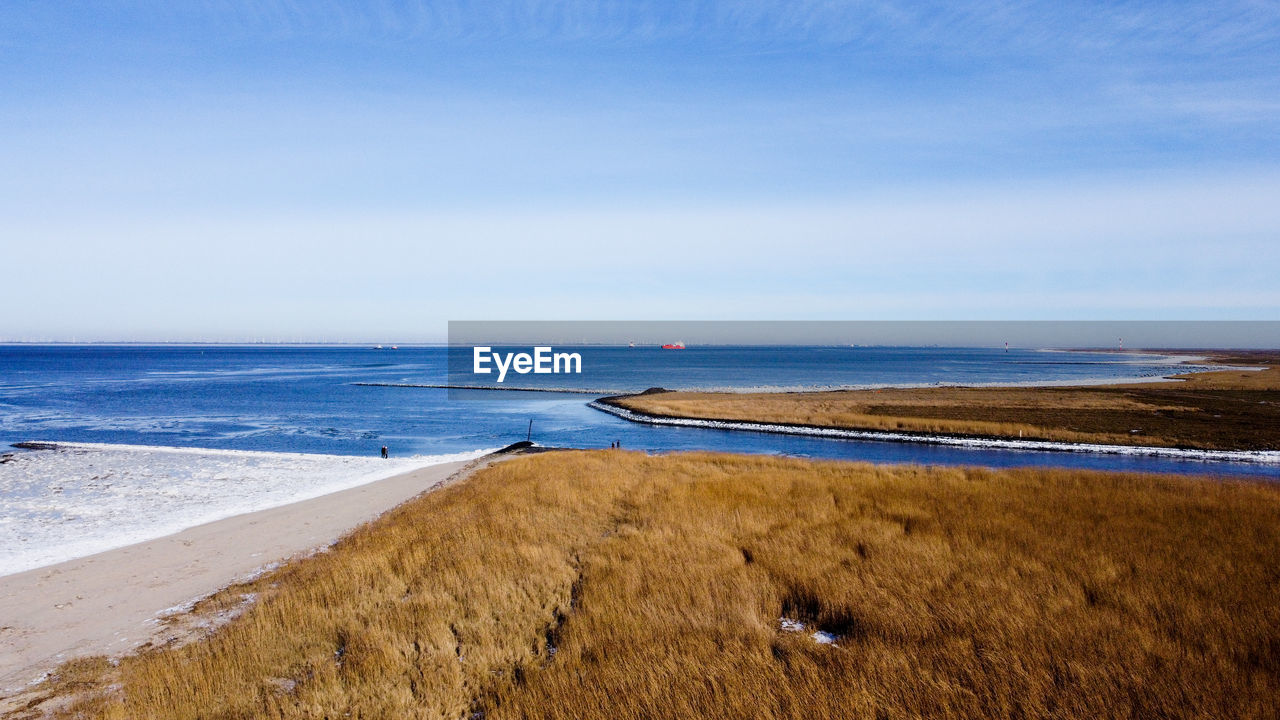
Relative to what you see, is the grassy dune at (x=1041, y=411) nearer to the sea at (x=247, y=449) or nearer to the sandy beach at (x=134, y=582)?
the sea at (x=247, y=449)

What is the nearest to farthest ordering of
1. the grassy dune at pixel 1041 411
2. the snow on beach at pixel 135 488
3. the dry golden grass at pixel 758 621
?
the dry golden grass at pixel 758 621
the snow on beach at pixel 135 488
the grassy dune at pixel 1041 411

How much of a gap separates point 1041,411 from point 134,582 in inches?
2484

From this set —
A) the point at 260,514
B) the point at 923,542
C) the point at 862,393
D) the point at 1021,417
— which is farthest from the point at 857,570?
the point at 862,393

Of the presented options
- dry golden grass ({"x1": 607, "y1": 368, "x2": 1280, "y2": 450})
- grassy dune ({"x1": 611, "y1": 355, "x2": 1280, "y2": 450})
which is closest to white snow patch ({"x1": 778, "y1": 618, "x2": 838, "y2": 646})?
grassy dune ({"x1": 611, "y1": 355, "x2": 1280, "y2": 450})

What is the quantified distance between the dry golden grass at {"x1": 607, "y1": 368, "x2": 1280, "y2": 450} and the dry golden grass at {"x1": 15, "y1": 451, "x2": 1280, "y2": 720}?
30914mm

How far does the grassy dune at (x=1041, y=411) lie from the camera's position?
4109cm

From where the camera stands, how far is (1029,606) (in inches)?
340

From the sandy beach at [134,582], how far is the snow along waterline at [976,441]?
3458 cm

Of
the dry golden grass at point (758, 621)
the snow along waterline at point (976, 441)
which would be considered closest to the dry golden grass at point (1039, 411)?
the snow along waterline at point (976, 441)

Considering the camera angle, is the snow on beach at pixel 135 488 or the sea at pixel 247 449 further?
the sea at pixel 247 449

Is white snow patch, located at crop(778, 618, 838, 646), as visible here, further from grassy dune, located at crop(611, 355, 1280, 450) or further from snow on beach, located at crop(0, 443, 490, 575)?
grassy dune, located at crop(611, 355, 1280, 450)

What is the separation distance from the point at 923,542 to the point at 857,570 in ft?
7.70

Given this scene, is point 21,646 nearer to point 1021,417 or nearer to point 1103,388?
point 1021,417

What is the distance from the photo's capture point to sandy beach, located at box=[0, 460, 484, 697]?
9641 millimetres
